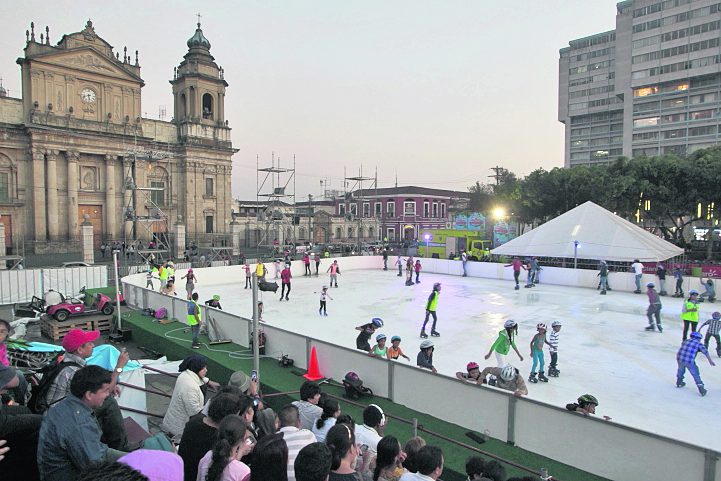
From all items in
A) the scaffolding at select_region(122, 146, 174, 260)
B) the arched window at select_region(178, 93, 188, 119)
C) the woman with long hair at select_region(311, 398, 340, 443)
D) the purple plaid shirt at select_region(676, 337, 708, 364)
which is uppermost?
the arched window at select_region(178, 93, 188, 119)

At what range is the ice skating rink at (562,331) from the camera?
8.46 metres

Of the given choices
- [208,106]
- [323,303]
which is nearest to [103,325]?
[323,303]

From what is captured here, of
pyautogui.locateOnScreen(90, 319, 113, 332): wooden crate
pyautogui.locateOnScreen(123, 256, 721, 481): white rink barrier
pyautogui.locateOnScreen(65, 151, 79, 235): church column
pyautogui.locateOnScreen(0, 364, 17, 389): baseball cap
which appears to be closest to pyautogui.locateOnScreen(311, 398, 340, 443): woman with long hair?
pyautogui.locateOnScreen(123, 256, 721, 481): white rink barrier

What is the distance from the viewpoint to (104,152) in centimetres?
4181

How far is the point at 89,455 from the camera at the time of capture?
297 cm

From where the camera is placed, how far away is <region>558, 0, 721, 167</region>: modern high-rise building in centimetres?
6581

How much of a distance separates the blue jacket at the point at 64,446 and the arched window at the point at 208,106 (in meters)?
51.3

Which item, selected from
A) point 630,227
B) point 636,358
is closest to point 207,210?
point 630,227

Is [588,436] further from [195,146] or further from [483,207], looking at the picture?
[483,207]

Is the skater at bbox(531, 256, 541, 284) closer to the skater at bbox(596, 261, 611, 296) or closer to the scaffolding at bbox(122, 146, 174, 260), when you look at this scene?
the skater at bbox(596, 261, 611, 296)

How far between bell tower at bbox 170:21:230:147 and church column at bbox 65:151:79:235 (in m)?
10.5

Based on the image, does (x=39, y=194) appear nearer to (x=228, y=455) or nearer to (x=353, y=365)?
(x=353, y=365)

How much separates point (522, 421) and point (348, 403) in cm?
275

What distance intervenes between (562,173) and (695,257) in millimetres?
12387
